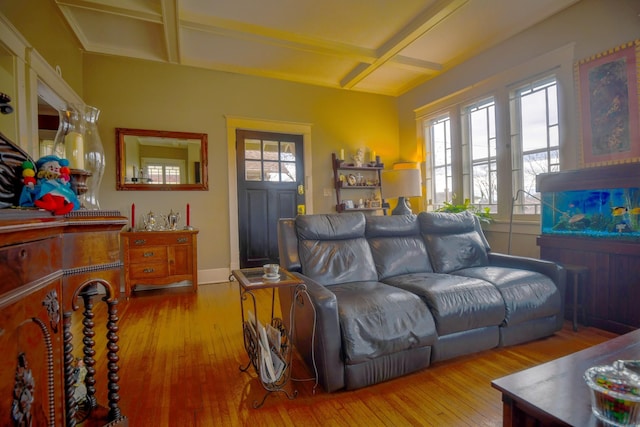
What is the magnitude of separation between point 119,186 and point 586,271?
4752mm

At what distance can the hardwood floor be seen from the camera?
1.46 metres

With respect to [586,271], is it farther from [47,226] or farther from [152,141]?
[152,141]

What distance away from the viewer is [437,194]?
4.73 meters

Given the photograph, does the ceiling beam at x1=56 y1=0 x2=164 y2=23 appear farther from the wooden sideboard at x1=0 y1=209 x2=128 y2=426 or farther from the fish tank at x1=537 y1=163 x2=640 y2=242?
the fish tank at x1=537 y1=163 x2=640 y2=242

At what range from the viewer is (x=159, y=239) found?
3.58 metres

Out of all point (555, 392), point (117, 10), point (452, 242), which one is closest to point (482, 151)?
point (452, 242)

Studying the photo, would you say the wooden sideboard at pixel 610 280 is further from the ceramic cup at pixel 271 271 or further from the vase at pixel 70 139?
the vase at pixel 70 139

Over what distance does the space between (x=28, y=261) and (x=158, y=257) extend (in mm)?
3059

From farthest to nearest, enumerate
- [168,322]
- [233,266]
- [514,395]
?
[233,266], [168,322], [514,395]

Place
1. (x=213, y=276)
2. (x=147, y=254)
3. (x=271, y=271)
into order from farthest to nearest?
(x=213, y=276) → (x=147, y=254) → (x=271, y=271)

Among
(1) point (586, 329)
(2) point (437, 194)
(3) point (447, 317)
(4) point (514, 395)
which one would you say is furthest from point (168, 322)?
(2) point (437, 194)

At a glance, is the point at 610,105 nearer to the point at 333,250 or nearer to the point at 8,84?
the point at 333,250

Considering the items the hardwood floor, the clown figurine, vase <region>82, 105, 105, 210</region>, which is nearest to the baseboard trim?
the hardwood floor

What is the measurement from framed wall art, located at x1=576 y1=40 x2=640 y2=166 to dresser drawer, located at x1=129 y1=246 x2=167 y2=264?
4.42m
